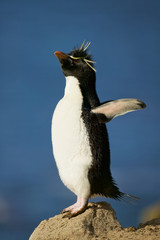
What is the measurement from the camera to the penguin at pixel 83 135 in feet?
10.7

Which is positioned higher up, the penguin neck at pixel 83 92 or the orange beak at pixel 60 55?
the orange beak at pixel 60 55

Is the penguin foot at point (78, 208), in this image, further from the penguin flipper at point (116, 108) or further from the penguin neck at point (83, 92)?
the penguin neck at point (83, 92)

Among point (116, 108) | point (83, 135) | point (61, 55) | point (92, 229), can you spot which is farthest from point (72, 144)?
point (61, 55)

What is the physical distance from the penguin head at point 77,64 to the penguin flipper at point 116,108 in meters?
0.43

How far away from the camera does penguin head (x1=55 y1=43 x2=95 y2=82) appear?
3.65 meters

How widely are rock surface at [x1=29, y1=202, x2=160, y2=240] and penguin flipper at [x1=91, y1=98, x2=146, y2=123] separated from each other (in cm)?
89

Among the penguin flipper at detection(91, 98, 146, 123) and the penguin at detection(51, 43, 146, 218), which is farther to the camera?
the penguin flipper at detection(91, 98, 146, 123)

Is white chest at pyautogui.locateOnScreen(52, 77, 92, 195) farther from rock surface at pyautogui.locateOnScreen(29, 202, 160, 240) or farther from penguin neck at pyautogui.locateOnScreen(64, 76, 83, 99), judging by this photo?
rock surface at pyautogui.locateOnScreen(29, 202, 160, 240)

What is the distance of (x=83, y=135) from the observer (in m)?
3.32

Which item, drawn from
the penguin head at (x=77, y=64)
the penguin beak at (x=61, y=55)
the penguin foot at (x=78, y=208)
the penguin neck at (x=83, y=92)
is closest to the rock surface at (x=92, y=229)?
the penguin foot at (x=78, y=208)

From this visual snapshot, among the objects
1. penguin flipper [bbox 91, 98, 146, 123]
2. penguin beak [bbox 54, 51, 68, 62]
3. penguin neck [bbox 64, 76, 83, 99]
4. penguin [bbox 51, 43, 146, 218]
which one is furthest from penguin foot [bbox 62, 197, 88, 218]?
penguin beak [bbox 54, 51, 68, 62]

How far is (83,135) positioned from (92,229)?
0.88 m

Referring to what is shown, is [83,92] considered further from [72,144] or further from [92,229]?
[92,229]

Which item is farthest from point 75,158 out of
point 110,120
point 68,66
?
point 68,66
